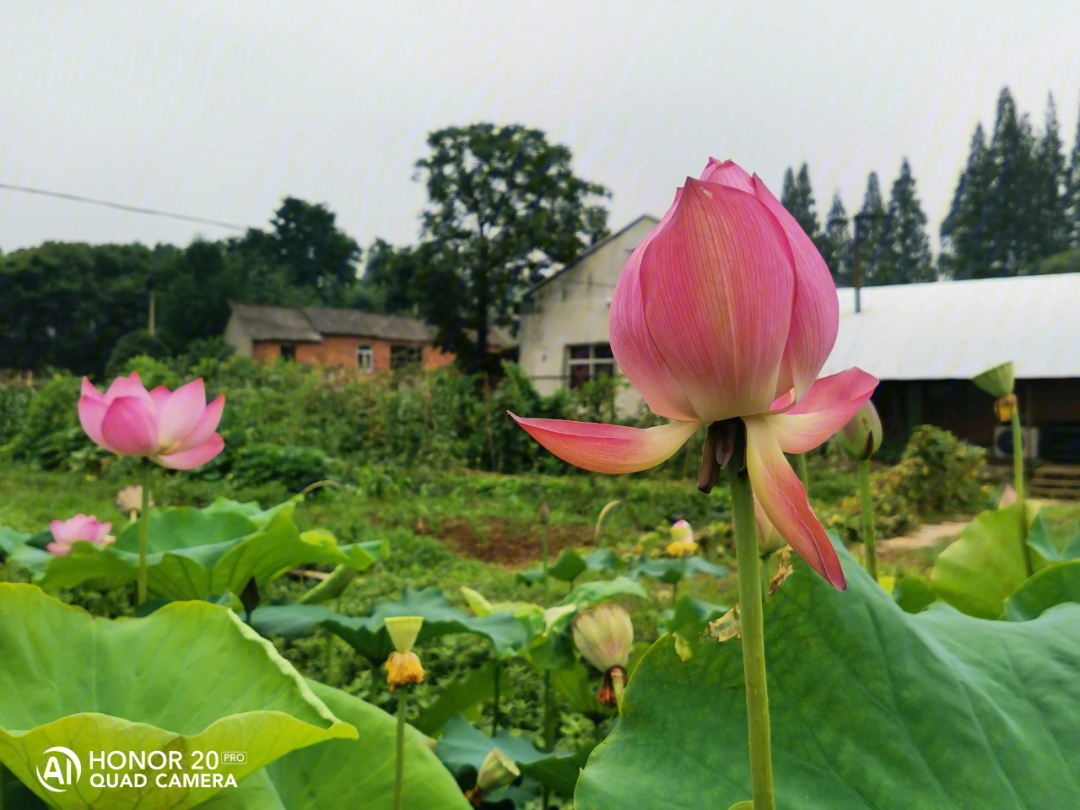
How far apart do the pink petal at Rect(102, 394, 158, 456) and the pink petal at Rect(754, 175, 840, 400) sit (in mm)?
824

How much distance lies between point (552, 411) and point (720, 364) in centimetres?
795

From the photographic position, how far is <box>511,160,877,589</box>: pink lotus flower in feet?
0.79

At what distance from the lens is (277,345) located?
763 inches

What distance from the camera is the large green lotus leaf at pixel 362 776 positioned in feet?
1.97

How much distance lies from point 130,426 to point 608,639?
61 cm

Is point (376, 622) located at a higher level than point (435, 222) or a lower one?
lower

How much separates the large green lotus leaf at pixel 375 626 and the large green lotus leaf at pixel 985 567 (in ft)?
1.66

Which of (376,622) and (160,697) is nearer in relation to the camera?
(160,697)

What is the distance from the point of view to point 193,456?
0.97 m

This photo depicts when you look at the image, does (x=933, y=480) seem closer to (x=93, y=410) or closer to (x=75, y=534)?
(x=75, y=534)

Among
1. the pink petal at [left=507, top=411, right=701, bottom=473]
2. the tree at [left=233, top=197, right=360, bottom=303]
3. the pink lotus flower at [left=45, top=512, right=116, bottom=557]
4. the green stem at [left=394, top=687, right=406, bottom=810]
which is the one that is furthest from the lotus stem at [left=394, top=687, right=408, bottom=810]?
the tree at [left=233, top=197, right=360, bottom=303]

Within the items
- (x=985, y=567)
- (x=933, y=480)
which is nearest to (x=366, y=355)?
(x=933, y=480)

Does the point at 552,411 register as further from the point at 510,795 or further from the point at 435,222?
the point at 510,795

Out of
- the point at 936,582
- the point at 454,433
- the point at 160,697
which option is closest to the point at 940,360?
the point at 454,433
